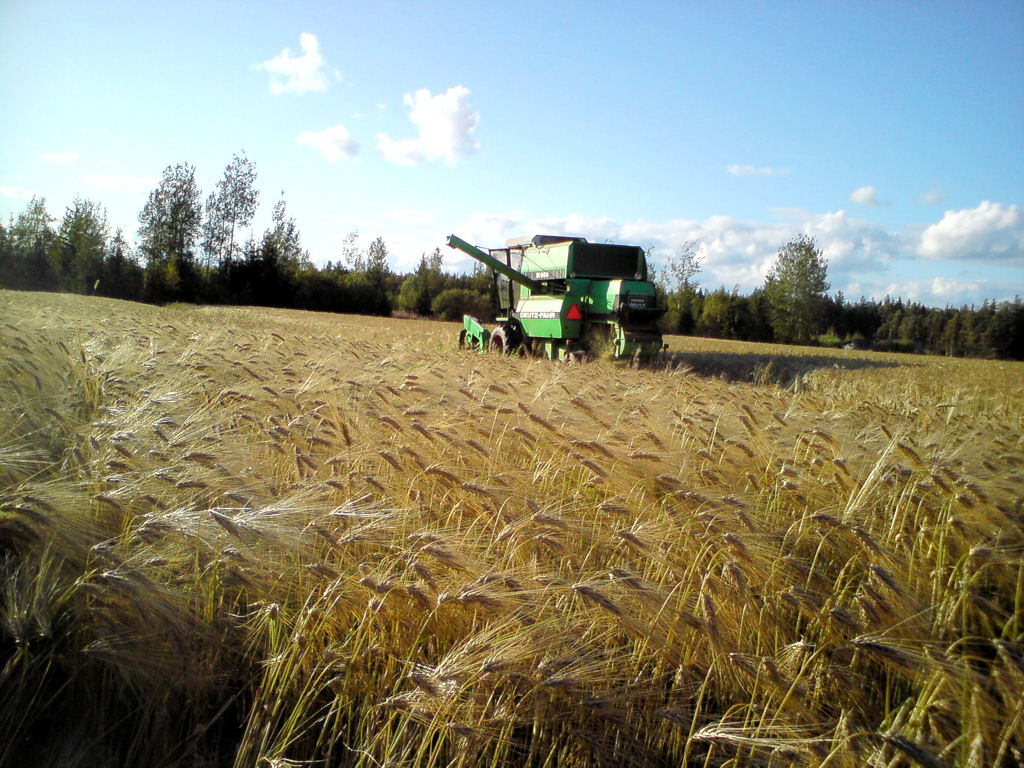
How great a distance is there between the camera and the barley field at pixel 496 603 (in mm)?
1460

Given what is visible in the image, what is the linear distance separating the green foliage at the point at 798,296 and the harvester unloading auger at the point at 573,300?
136ft

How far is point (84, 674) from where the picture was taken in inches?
63.9

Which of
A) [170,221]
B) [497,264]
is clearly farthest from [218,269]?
[497,264]

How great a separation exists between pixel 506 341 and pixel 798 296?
44351 mm

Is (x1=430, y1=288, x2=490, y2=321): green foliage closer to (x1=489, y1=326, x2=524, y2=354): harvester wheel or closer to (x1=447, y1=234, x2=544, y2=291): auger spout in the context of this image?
(x1=447, y1=234, x2=544, y2=291): auger spout

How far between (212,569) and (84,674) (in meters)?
Answer: 0.41

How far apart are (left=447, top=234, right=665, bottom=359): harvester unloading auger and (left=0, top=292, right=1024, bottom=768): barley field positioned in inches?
318

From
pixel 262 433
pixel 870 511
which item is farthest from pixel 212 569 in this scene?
pixel 870 511

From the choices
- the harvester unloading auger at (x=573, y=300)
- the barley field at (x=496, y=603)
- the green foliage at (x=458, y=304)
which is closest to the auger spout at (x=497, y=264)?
the harvester unloading auger at (x=573, y=300)

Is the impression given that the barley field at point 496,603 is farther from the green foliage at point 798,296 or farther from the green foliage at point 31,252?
the green foliage at point 798,296

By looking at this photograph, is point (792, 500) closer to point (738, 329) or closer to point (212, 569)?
point (212, 569)

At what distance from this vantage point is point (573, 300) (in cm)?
1164

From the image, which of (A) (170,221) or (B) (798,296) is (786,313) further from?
(A) (170,221)

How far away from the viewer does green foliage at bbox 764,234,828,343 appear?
48.9 meters
